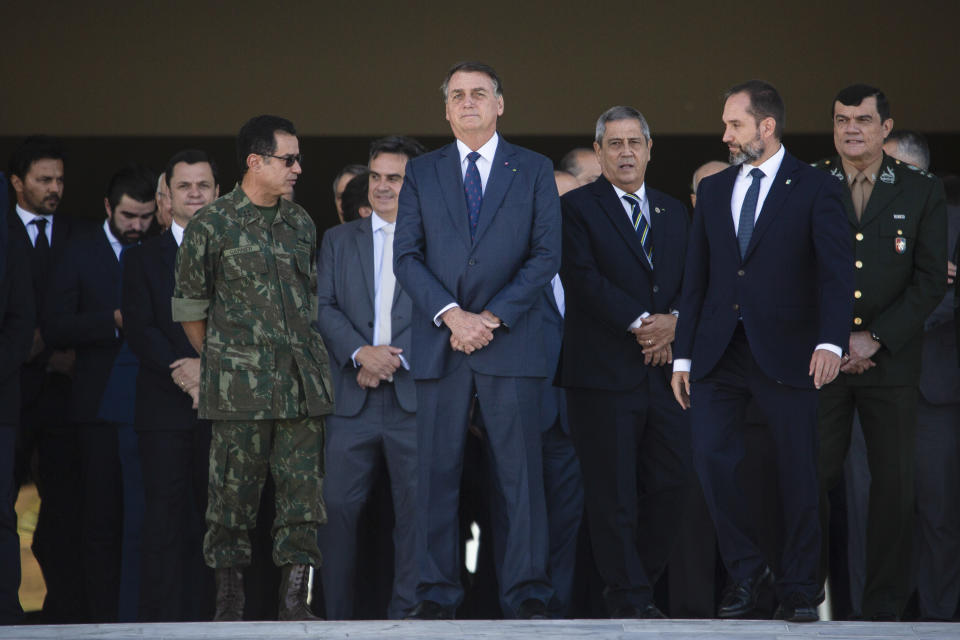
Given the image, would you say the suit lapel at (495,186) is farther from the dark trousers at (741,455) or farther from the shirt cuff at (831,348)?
the shirt cuff at (831,348)

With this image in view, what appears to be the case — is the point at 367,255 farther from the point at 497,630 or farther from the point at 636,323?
the point at 497,630

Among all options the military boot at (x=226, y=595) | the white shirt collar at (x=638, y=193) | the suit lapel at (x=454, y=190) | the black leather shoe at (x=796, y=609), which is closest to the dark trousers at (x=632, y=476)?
the black leather shoe at (x=796, y=609)

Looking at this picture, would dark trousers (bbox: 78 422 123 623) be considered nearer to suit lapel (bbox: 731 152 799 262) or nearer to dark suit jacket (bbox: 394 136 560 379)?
dark suit jacket (bbox: 394 136 560 379)

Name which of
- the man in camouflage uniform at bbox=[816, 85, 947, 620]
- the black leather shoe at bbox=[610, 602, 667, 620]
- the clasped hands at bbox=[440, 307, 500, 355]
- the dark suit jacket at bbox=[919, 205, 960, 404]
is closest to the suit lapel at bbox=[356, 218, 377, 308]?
the clasped hands at bbox=[440, 307, 500, 355]

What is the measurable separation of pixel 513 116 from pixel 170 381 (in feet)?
11.9

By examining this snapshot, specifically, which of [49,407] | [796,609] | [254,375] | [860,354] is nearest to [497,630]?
[796,609]

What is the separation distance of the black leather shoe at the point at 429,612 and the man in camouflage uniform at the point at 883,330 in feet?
4.02

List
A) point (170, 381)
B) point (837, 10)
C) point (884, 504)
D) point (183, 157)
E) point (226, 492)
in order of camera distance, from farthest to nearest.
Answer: point (837, 10)
point (183, 157)
point (170, 381)
point (884, 504)
point (226, 492)

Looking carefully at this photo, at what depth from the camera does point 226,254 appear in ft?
13.8

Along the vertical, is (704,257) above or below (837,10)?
below

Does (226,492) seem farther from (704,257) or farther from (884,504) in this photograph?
(884,504)

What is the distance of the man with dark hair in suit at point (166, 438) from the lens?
4.68 m

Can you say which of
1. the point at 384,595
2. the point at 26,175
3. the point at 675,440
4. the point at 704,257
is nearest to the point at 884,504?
the point at 675,440

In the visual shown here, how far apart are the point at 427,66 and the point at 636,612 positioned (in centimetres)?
430
